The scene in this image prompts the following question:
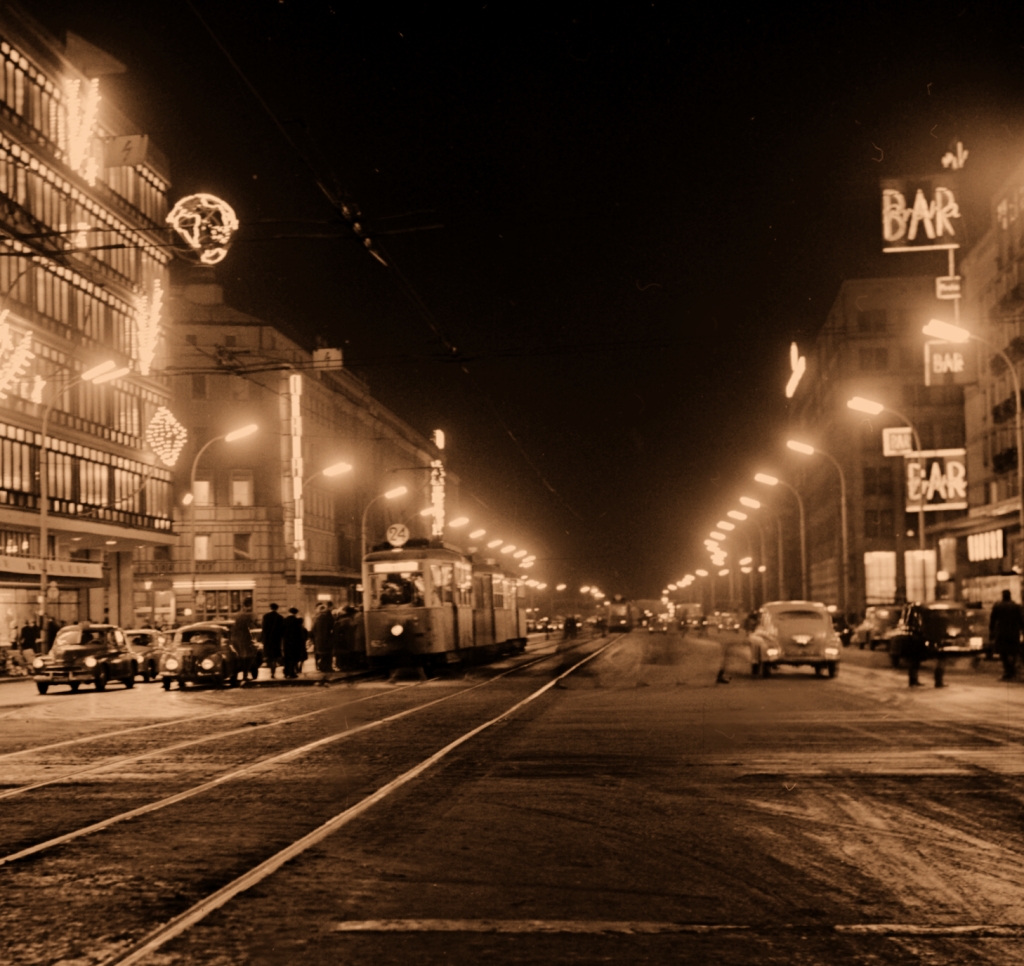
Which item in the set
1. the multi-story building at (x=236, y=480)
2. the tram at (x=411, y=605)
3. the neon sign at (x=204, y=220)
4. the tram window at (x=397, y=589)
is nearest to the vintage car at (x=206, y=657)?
the tram at (x=411, y=605)

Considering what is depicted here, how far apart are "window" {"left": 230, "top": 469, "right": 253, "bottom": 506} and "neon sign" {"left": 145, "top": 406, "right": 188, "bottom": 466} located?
1075 inches

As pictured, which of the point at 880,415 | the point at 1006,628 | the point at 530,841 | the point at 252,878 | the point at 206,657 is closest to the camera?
the point at 252,878

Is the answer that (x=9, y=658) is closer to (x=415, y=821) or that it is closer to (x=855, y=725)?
(x=855, y=725)

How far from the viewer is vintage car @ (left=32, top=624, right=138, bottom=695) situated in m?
35.3

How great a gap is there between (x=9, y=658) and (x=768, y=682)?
24.5 m

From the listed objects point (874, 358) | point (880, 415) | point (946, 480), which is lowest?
point (946, 480)

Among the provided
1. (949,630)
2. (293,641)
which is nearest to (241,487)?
(293,641)

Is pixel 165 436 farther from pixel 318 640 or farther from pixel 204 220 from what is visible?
pixel 204 220

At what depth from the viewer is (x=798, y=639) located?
35.0 meters

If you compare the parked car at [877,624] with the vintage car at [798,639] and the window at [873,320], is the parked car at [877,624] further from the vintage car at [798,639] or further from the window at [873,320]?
the window at [873,320]

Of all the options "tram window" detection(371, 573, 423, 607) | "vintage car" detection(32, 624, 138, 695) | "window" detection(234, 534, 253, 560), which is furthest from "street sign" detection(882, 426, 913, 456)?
"window" detection(234, 534, 253, 560)

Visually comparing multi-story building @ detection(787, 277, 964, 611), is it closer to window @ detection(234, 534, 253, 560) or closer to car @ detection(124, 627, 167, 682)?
window @ detection(234, 534, 253, 560)

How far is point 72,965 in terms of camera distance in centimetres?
657

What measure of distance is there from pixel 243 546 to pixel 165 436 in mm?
28302
